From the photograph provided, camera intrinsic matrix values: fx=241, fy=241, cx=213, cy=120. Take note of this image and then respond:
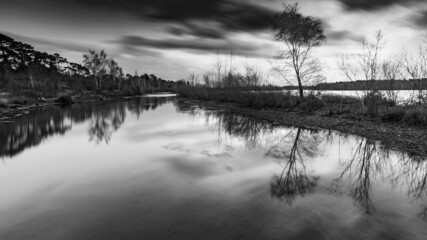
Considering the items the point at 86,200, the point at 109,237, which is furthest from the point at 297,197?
the point at 86,200

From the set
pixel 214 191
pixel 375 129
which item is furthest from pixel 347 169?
pixel 375 129

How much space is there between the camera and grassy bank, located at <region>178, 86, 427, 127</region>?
12328mm

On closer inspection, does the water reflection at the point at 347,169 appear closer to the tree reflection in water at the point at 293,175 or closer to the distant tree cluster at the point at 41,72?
the tree reflection in water at the point at 293,175

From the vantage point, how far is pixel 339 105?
61.2ft

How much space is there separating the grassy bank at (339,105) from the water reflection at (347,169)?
11.9 ft

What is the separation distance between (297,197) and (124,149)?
24.9 ft

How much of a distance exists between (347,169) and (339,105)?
13091mm

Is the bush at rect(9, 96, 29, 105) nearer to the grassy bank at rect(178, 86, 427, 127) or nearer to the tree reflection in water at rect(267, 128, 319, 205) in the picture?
the grassy bank at rect(178, 86, 427, 127)

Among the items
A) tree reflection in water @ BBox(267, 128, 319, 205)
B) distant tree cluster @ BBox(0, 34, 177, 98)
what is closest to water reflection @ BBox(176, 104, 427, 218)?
tree reflection in water @ BBox(267, 128, 319, 205)

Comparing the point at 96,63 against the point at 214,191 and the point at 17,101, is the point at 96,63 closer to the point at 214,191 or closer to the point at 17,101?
the point at 17,101

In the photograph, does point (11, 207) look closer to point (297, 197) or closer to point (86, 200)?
point (86, 200)

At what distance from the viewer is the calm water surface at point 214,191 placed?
4.00 m

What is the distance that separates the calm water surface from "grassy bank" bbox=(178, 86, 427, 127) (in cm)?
384

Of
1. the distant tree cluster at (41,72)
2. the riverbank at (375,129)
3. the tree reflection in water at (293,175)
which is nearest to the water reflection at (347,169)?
the tree reflection in water at (293,175)
